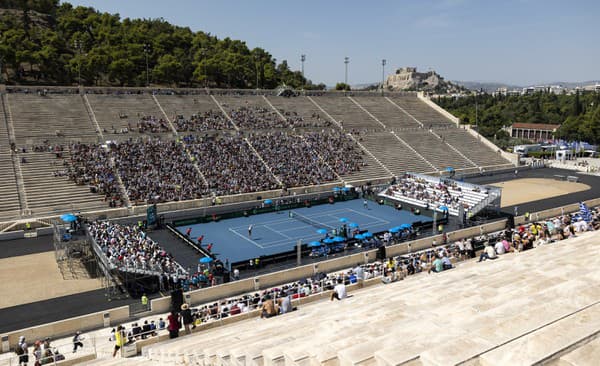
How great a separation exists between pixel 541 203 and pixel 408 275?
29370mm

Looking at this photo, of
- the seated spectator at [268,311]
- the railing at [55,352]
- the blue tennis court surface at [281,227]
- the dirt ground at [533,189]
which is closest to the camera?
the railing at [55,352]

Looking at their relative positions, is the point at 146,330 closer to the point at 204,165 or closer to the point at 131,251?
the point at 131,251

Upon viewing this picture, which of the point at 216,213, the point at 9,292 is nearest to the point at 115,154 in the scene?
the point at 216,213

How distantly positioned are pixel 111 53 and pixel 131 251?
57.4 meters

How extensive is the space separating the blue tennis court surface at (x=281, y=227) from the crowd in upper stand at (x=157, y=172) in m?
7.49

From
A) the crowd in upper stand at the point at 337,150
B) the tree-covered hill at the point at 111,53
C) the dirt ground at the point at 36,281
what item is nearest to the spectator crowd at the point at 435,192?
the crowd in upper stand at the point at 337,150

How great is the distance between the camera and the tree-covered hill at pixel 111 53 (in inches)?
2782

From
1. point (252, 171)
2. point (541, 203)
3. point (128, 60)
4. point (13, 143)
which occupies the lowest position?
point (541, 203)

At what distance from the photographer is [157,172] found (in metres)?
46.2

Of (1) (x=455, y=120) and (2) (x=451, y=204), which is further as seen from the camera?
(1) (x=455, y=120)

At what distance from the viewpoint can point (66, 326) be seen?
1875 centimetres

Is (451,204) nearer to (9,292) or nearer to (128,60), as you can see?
(9,292)

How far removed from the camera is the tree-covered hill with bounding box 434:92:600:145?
3859 inches

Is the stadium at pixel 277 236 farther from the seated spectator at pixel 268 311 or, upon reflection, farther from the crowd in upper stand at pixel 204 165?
the crowd in upper stand at pixel 204 165
